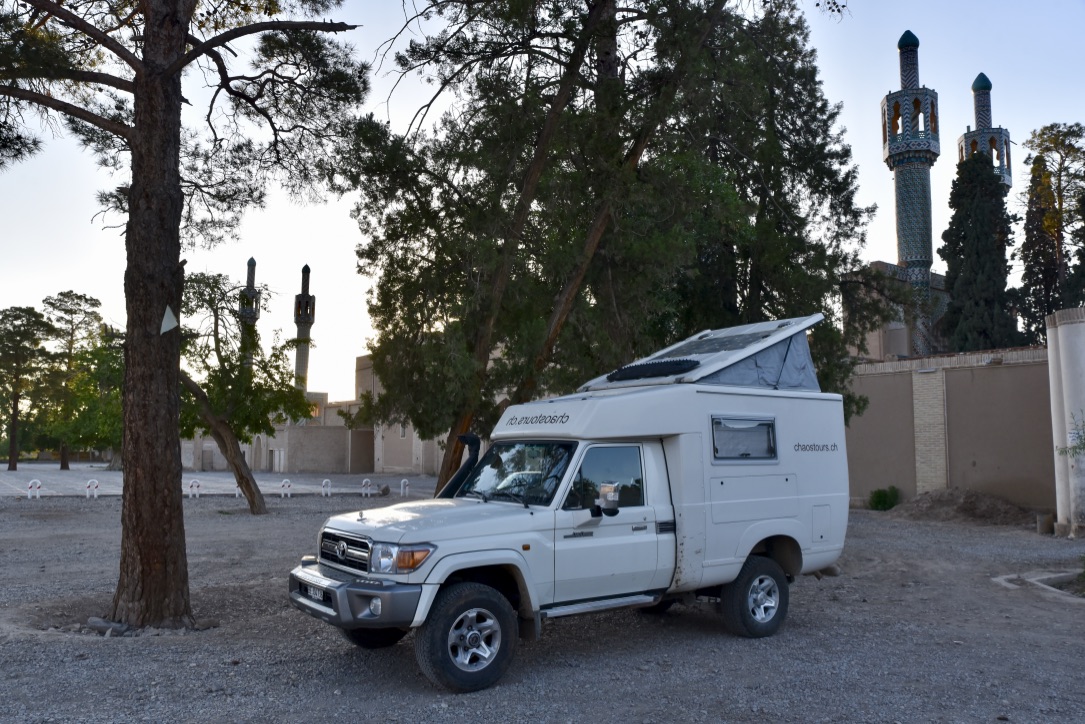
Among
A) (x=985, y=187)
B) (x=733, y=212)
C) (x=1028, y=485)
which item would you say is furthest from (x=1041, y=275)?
(x=733, y=212)

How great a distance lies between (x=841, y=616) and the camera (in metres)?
10.3

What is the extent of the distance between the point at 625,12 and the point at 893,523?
639 inches

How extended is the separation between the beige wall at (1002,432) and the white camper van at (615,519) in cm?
1694

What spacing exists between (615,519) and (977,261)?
3292 centimetres

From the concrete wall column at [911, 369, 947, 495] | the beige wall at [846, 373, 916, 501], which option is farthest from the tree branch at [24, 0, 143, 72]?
the beige wall at [846, 373, 916, 501]

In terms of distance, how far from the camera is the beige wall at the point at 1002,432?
2362 centimetres

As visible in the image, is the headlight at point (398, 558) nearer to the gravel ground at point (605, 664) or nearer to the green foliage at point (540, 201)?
the gravel ground at point (605, 664)

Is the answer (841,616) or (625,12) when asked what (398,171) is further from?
(841,616)

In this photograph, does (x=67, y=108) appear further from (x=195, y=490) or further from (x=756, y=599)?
(x=195, y=490)

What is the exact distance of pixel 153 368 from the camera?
31.1 ft

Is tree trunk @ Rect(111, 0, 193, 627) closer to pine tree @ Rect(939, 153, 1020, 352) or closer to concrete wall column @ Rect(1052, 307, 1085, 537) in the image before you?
concrete wall column @ Rect(1052, 307, 1085, 537)

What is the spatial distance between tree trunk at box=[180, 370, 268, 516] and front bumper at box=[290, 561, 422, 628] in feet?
55.3

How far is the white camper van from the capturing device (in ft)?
22.5

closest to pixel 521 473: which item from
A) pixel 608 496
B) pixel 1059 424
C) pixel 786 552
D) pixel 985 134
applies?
pixel 608 496
